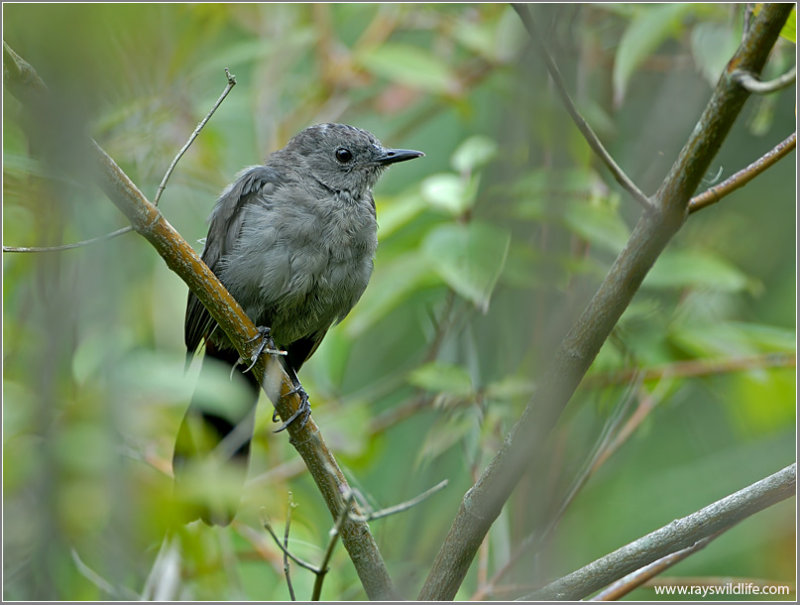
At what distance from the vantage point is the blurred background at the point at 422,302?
1.73 m

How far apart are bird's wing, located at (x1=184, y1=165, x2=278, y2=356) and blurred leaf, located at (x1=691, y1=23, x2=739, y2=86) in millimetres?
2039

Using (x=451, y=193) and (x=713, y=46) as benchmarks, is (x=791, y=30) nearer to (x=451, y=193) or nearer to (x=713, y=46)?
(x=713, y=46)

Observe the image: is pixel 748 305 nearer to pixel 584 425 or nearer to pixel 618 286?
pixel 584 425

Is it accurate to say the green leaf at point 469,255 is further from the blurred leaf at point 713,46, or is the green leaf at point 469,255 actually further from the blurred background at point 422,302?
the blurred leaf at point 713,46

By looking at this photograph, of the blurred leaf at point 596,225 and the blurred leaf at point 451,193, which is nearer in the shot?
the blurred leaf at point 596,225

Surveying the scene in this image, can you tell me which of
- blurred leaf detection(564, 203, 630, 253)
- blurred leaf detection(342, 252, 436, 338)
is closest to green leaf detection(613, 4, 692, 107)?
blurred leaf detection(564, 203, 630, 253)

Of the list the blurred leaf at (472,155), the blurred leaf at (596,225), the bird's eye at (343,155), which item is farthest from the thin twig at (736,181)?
the bird's eye at (343,155)

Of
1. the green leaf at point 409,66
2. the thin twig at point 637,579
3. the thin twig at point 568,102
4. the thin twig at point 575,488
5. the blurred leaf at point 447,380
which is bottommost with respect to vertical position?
the thin twig at point 637,579

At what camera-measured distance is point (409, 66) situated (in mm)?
4613

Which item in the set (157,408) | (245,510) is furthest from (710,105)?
(245,510)

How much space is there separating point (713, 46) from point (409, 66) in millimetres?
1523

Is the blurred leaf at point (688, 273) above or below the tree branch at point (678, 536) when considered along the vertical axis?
above

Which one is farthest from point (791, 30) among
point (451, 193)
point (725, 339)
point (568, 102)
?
point (451, 193)

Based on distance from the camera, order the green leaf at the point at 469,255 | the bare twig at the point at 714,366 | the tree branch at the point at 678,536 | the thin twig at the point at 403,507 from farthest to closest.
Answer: the bare twig at the point at 714,366
the green leaf at the point at 469,255
the thin twig at the point at 403,507
the tree branch at the point at 678,536
